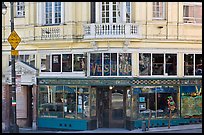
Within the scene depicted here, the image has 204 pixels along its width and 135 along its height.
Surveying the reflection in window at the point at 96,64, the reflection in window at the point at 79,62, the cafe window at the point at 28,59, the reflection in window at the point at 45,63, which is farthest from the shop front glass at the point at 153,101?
the cafe window at the point at 28,59

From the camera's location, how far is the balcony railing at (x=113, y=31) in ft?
67.4

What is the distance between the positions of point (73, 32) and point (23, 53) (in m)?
3.68

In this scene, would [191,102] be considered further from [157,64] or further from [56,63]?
[56,63]

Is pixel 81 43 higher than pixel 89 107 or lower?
higher

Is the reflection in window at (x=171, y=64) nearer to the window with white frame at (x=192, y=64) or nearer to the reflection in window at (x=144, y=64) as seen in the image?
the window with white frame at (x=192, y=64)

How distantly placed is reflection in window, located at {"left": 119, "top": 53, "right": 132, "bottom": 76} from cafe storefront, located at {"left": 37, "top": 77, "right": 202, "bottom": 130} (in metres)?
0.38

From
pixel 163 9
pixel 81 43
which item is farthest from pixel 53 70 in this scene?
pixel 163 9

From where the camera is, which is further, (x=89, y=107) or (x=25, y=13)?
(x=25, y=13)

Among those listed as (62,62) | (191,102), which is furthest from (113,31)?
(191,102)

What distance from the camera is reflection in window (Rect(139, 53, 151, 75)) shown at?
21.1m

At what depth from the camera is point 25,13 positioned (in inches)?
901

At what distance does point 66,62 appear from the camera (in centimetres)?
2203

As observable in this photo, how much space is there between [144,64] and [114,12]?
3.07 meters

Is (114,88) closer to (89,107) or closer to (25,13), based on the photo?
(89,107)
